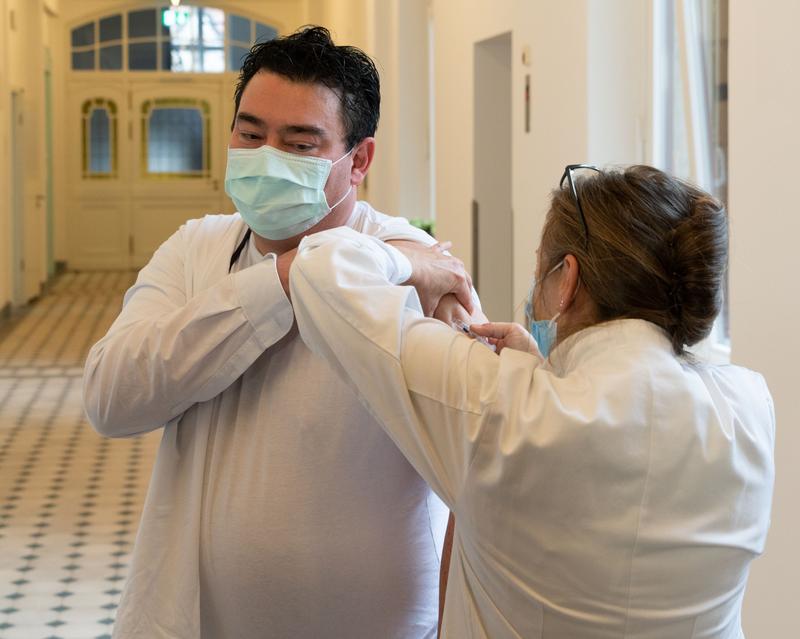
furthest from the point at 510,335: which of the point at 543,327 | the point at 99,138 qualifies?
the point at 99,138

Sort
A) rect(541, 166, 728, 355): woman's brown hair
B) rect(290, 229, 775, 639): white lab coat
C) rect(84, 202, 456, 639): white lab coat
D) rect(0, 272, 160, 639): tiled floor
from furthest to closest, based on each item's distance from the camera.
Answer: rect(0, 272, 160, 639): tiled floor < rect(84, 202, 456, 639): white lab coat < rect(541, 166, 728, 355): woman's brown hair < rect(290, 229, 775, 639): white lab coat

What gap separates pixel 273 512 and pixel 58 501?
16.4 ft

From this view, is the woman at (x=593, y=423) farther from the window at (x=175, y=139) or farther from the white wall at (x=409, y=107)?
the window at (x=175, y=139)

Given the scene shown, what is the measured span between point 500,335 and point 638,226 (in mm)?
383

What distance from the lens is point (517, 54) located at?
6508mm

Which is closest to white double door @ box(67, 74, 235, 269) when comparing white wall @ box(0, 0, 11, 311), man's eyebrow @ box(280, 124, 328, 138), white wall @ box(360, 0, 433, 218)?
white wall @ box(0, 0, 11, 311)

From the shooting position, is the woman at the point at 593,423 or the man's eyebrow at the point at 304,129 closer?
the woman at the point at 593,423

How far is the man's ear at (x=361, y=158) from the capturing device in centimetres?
211

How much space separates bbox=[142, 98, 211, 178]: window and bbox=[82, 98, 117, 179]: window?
0.50 meters

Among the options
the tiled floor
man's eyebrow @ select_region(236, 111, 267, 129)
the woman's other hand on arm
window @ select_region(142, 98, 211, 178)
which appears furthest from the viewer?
window @ select_region(142, 98, 211, 178)

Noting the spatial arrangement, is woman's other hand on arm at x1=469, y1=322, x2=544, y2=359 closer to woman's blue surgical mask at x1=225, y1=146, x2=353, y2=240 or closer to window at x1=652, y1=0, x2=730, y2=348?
woman's blue surgical mask at x1=225, y1=146, x2=353, y2=240

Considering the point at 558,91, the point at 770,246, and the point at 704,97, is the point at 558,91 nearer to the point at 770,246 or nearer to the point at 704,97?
the point at 704,97

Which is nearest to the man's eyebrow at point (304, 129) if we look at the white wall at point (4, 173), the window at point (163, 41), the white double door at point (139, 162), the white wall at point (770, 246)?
the white wall at point (770, 246)

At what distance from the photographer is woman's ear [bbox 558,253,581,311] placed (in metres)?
1.49
